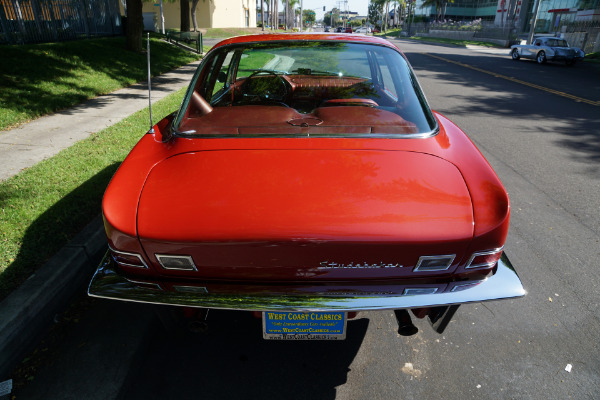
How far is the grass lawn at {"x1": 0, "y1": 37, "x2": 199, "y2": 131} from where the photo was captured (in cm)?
742

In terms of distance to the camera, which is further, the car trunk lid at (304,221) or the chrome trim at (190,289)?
the chrome trim at (190,289)

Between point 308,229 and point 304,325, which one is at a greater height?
point 308,229

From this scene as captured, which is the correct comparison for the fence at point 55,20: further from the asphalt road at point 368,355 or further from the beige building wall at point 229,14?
the beige building wall at point 229,14

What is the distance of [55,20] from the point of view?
14.0 m

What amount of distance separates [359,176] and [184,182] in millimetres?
853

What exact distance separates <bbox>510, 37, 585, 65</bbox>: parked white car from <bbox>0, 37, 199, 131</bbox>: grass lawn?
17795 mm

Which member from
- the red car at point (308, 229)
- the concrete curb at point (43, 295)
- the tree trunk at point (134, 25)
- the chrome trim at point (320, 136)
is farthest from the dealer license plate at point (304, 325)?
the tree trunk at point (134, 25)

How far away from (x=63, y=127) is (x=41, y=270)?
4522mm

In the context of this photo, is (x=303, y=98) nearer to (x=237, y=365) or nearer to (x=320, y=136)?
(x=320, y=136)

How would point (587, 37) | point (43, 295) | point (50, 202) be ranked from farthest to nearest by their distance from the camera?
point (587, 37), point (50, 202), point (43, 295)

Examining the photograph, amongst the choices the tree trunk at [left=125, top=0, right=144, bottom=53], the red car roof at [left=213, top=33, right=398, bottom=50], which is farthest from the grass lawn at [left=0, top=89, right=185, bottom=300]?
the tree trunk at [left=125, top=0, right=144, bottom=53]

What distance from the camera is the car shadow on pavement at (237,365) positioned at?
2.19 meters

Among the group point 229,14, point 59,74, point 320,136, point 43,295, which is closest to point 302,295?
point 320,136

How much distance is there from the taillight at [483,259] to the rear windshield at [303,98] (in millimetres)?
855
